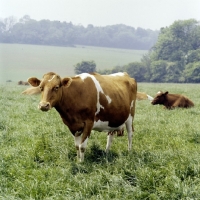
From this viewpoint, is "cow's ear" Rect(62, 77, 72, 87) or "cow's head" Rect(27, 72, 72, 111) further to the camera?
"cow's ear" Rect(62, 77, 72, 87)

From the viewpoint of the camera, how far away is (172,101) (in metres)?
15.4

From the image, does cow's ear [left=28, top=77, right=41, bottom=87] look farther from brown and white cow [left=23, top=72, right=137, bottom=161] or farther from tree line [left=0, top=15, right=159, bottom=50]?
tree line [left=0, top=15, right=159, bottom=50]

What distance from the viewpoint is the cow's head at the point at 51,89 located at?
Answer: 570 centimetres

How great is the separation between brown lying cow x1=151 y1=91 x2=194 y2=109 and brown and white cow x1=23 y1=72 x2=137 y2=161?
8289mm

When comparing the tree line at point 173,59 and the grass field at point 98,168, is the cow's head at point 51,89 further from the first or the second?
the tree line at point 173,59

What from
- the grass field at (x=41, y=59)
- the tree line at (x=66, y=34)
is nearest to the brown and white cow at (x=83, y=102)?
the grass field at (x=41, y=59)

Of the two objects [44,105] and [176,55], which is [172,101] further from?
[176,55]

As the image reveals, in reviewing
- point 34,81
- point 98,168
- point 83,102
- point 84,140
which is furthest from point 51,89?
point 98,168

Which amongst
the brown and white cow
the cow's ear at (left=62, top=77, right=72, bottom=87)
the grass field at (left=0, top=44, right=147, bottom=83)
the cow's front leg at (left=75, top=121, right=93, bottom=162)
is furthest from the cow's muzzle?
the grass field at (left=0, top=44, right=147, bottom=83)

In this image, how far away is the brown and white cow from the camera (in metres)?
5.94

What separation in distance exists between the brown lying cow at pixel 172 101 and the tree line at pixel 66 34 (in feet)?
47.1

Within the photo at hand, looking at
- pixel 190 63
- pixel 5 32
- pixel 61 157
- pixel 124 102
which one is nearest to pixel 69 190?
pixel 61 157

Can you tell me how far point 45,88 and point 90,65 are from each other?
31.4 meters

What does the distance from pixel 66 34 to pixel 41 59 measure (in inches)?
230
